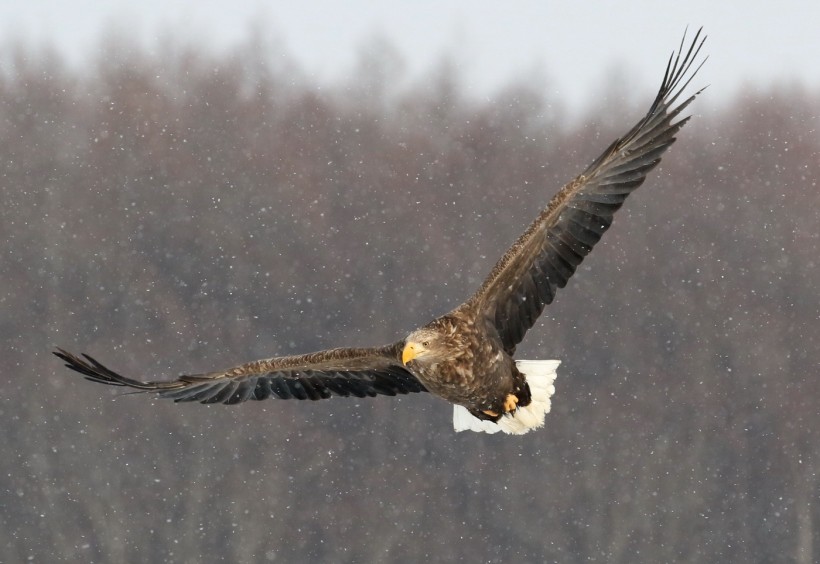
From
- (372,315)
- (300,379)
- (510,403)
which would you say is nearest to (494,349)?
(510,403)

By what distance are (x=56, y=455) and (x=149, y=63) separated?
11.3m

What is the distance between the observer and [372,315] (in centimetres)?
2969

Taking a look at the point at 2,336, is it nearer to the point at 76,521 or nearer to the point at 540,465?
the point at 76,521

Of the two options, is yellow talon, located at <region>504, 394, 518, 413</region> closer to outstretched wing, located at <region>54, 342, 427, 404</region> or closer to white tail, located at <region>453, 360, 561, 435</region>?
white tail, located at <region>453, 360, 561, 435</region>

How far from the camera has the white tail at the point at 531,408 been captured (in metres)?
8.47

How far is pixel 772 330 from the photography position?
31469mm

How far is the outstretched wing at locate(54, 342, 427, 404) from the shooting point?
26.0ft

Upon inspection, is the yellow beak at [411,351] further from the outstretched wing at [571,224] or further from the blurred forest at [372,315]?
the blurred forest at [372,315]

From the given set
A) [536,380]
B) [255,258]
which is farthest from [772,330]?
[536,380]

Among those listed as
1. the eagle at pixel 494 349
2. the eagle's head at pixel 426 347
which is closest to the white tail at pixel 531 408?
the eagle at pixel 494 349

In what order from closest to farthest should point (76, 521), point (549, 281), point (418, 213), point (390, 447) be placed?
point (549, 281) → point (76, 521) → point (390, 447) → point (418, 213)

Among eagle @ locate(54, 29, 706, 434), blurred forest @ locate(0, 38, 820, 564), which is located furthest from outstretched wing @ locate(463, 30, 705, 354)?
blurred forest @ locate(0, 38, 820, 564)

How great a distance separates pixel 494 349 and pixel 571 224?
942 mm

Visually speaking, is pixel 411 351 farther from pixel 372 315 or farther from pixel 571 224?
pixel 372 315
